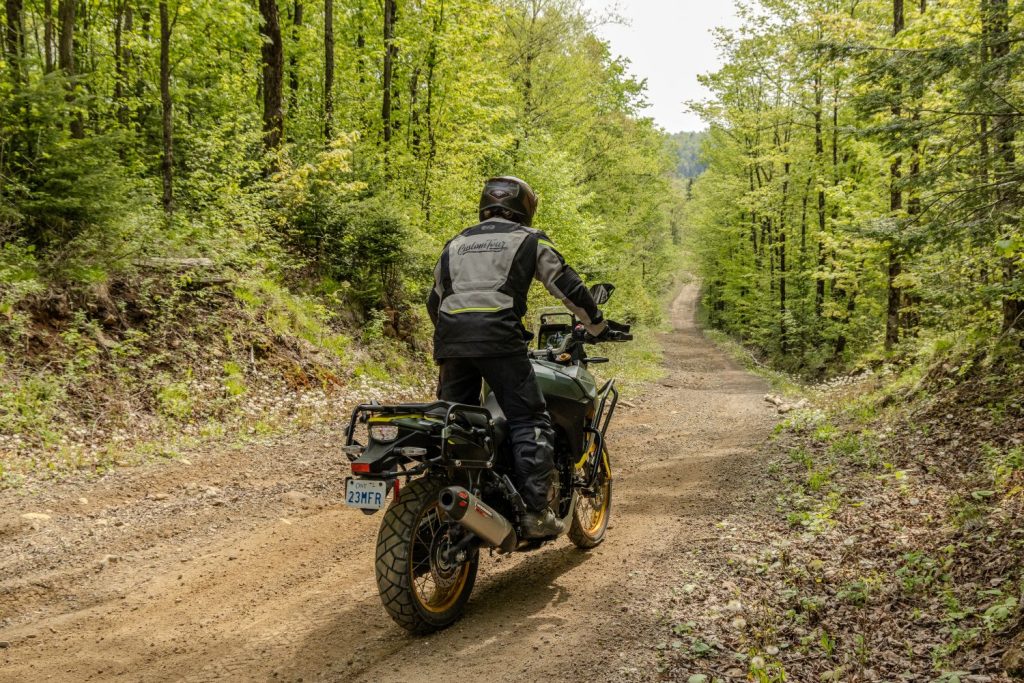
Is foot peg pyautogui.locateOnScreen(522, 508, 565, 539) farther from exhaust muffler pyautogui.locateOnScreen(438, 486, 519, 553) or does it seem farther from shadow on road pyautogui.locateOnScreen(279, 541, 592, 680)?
shadow on road pyautogui.locateOnScreen(279, 541, 592, 680)

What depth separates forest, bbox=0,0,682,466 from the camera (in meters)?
9.02

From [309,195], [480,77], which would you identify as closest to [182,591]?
[309,195]

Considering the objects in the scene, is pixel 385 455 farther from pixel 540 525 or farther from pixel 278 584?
pixel 278 584

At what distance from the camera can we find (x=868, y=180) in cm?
2205

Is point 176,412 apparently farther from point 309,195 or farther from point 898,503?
point 898,503

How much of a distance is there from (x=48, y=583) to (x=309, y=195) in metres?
10.2

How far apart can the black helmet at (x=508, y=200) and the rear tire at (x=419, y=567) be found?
1.83m

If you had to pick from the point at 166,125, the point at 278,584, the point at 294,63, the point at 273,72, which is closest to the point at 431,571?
the point at 278,584

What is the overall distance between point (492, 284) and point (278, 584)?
2.66m

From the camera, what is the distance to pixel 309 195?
13.8 m

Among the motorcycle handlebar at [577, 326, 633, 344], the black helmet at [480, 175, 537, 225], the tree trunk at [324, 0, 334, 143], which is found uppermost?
the tree trunk at [324, 0, 334, 143]

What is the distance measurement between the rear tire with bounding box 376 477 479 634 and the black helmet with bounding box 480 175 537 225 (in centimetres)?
183

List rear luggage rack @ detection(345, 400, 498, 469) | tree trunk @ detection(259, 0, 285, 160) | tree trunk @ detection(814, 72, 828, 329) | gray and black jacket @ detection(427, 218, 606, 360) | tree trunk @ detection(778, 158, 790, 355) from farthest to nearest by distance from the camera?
tree trunk @ detection(778, 158, 790, 355) → tree trunk @ detection(814, 72, 828, 329) → tree trunk @ detection(259, 0, 285, 160) → gray and black jacket @ detection(427, 218, 606, 360) → rear luggage rack @ detection(345, 400, 498, 469)

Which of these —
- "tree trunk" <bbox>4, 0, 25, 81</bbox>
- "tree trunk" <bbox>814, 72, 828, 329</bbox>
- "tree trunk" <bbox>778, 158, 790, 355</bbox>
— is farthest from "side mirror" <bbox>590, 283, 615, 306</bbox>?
"tree trunk" <bbox>778, 158, 790, 355</bbox>
